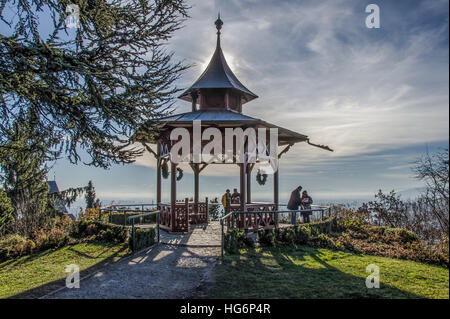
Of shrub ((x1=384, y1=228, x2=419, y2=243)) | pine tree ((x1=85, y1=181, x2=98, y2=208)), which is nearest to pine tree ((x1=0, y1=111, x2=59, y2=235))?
pine tree ((x1=85, y1=181, x2=98, y2=208))

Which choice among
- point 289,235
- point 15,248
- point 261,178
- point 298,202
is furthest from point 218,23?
point 15,248

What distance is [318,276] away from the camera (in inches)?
271

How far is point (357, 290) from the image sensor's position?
5918 millimetres

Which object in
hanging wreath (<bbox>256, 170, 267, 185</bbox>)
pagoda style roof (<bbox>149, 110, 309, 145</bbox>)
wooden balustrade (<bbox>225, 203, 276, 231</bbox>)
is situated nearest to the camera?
pagoda style roof (<bbox>149, 110, 309, 145</bbox>)

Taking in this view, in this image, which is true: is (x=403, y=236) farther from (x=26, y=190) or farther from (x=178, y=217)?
(x=26, y=190)

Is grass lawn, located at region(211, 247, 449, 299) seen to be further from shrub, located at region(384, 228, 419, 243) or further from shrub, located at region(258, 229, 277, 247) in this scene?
shrub, located at region(384, 228, 419, 243)

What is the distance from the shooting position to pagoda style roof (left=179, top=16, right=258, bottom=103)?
15624 mm

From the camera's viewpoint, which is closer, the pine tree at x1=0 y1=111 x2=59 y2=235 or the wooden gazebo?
the wooden gazebo

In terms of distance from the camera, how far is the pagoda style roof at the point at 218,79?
1562 cm

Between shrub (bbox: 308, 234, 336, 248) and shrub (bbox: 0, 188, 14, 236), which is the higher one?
shrub (bbox: 0, 188, 14, 236)

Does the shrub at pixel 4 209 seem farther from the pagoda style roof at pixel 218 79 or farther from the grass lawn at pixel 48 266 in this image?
the pagoda style roof at pixel 218 79

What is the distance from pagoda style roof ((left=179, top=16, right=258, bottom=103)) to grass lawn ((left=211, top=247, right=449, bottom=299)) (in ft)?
29.4

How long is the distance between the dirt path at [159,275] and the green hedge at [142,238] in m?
0.22

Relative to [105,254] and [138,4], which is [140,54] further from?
[105,254]
